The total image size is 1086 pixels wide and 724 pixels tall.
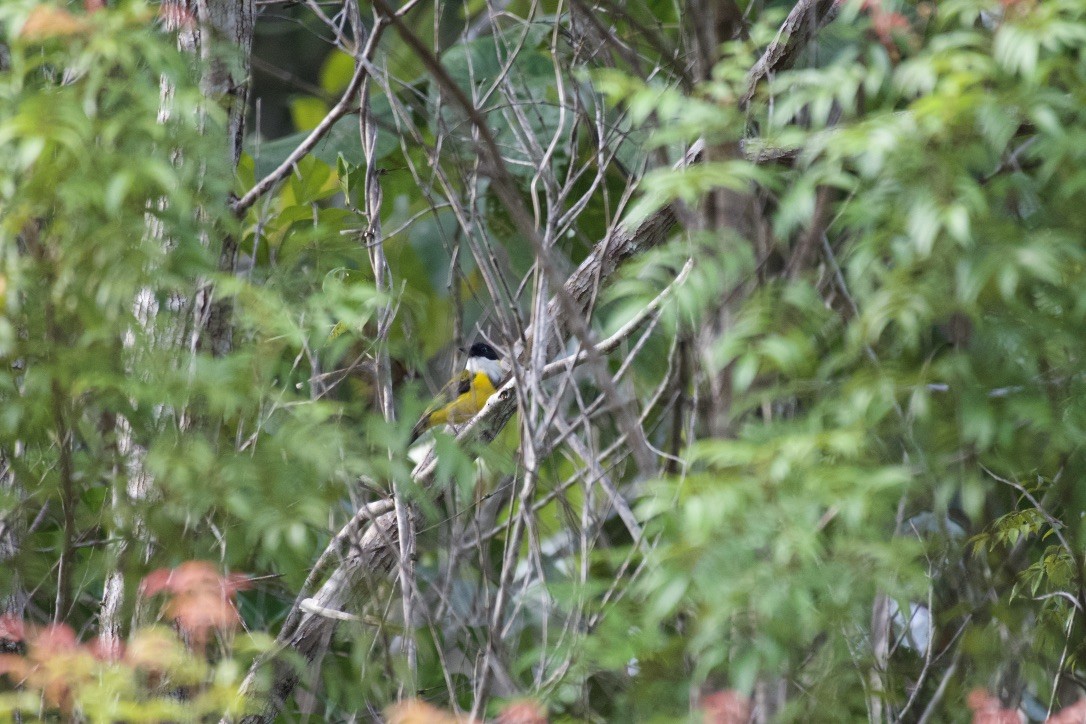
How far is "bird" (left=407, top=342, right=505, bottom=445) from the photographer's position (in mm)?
4630

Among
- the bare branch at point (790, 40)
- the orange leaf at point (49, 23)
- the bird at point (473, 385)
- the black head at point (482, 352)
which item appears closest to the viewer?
the orange leaf at point (49, 23)

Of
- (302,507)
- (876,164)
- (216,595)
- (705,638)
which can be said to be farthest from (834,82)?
(216,595)

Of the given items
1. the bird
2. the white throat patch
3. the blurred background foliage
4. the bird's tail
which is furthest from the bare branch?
the white throat patch

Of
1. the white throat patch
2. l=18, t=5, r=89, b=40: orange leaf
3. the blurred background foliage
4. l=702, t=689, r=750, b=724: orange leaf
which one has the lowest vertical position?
the white throat patch

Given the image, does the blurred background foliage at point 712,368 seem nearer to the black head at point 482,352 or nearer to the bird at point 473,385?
the bird at point 473,385

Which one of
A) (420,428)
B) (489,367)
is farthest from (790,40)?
(489,367)

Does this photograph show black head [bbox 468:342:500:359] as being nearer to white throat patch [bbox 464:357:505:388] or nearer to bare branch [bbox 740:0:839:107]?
white throat patch [bbox 464:357:505:388]

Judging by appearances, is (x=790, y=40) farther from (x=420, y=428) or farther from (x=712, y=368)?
(x=420, y=428)

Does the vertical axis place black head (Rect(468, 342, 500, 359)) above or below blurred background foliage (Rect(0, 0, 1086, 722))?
below

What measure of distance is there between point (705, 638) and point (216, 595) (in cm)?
87

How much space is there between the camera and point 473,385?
4520 millimetres

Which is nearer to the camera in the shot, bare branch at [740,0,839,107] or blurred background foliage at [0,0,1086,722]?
blurred background foliage at [0,0,1086,722]

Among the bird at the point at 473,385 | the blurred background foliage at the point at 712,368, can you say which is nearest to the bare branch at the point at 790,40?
the blurred background foliage at the point at 712,368

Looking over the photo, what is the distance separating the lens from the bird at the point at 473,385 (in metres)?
4.63
